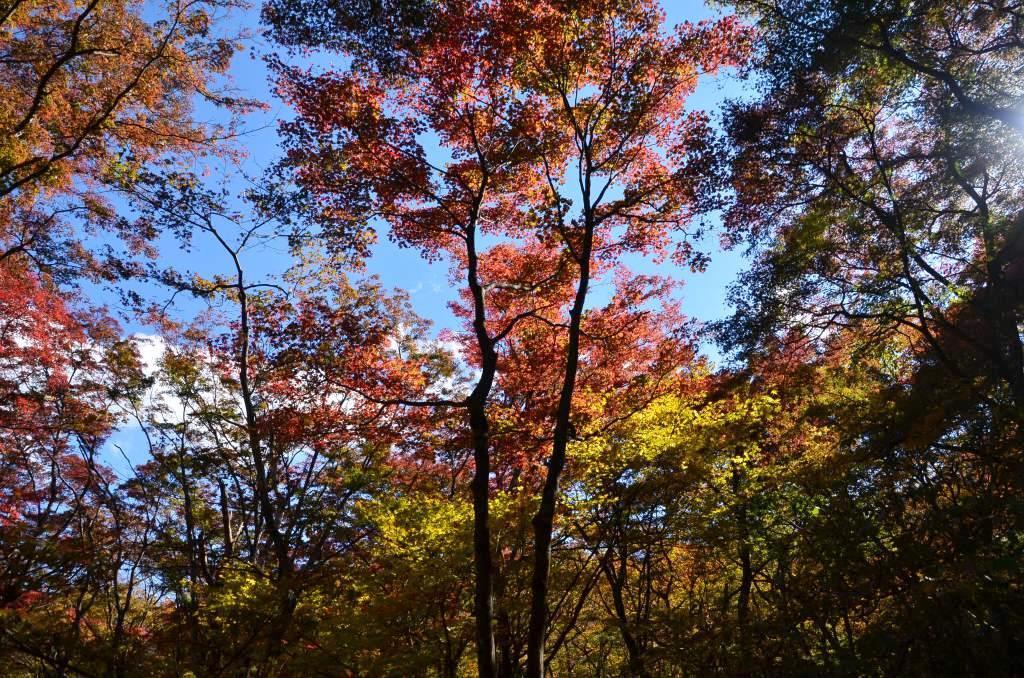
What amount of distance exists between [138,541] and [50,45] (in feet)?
33.5

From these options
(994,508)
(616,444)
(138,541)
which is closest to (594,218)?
(616,444)

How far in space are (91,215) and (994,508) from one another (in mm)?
13711

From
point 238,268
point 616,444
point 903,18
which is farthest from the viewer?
point 238,268

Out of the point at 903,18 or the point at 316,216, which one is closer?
the point at 903,18

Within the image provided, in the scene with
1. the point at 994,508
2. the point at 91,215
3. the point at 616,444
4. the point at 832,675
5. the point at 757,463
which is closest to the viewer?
the point at 832,675

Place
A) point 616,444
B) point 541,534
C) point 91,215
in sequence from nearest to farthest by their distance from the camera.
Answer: point 541,534 → point 616,444 → point 91,215

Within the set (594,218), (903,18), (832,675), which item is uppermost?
(903,18)

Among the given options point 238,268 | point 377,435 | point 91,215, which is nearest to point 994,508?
point 377,435

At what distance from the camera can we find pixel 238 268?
11.8 meters

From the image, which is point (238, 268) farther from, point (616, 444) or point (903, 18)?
point (903, 18)

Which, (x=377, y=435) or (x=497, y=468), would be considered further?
(x=497, y=468)

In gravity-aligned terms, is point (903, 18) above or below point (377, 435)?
above

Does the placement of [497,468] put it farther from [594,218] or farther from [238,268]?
[238,268]

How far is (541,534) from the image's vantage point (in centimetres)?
621
